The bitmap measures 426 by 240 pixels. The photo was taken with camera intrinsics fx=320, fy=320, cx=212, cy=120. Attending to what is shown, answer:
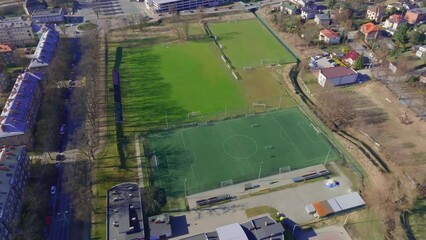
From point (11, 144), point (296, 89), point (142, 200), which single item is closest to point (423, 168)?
point (296, 89)

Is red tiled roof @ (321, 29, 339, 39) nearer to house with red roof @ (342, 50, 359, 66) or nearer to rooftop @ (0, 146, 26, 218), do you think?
house with red roof @ (342, 50, 359, 66)

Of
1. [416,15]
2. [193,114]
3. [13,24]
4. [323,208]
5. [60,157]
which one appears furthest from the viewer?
[416,15]

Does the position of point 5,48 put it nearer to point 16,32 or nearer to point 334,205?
point 16,32

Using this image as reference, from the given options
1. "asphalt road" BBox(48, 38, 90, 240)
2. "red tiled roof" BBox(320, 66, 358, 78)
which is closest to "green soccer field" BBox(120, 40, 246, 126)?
"asphalt road" BBox(48, 38, 90, 240)

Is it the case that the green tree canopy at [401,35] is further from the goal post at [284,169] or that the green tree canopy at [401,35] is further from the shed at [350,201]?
the goal post at [284,169]

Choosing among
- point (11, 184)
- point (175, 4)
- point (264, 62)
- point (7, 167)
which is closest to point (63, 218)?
point (11, 184)

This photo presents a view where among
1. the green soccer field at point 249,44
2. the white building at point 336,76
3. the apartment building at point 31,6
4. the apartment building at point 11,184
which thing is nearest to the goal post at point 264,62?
the green soccer field at point 249,44
